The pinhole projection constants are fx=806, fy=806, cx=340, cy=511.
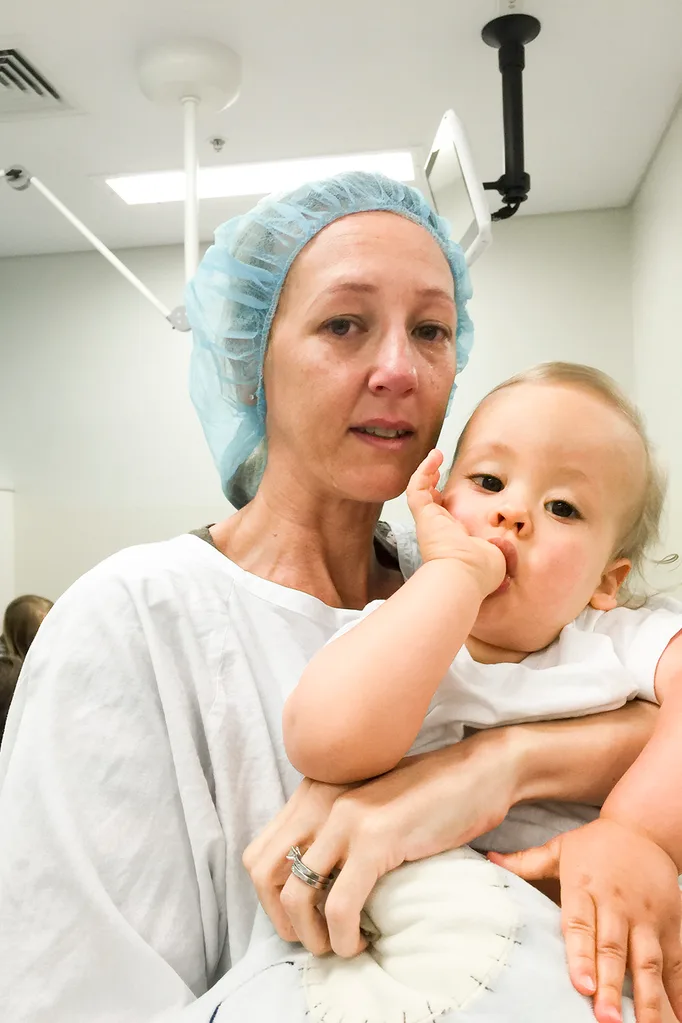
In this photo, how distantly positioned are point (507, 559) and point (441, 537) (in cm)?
9

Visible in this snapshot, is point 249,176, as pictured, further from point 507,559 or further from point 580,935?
point 580,935

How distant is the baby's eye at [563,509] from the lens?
98 centimetres

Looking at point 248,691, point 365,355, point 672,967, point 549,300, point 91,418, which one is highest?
point 549,300

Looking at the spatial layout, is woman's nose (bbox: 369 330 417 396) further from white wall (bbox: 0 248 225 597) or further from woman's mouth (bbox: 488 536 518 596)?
white wall (bbox: 0 248 225 597)

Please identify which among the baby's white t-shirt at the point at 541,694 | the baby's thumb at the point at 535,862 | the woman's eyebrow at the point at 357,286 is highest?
the woman's eyebrow at the point at 357,286

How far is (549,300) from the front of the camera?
376 centimetres

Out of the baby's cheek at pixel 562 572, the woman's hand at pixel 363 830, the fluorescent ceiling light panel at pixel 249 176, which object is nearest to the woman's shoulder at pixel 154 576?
the woman's hand at pixel 363 830

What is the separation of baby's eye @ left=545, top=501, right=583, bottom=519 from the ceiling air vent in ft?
7.96

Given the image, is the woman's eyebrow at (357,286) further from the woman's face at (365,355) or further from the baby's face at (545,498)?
the baby's face at (545,498)

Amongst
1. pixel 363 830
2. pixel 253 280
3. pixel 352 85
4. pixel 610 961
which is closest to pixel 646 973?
pixel 610 961

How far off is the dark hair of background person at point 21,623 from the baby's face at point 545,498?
9.28ft

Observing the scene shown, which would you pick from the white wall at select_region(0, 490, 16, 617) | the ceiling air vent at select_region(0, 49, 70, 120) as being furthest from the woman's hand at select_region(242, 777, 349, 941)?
the white wall at select_region(0, 490, 16, 617)

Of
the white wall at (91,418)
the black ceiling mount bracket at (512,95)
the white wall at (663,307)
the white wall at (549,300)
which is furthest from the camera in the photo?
the white wall at (91,418)

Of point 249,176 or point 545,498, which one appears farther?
point 249,176
